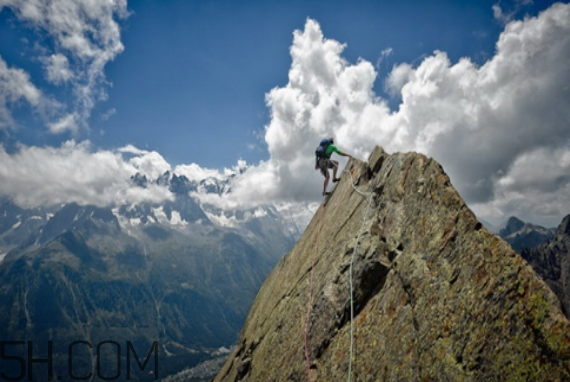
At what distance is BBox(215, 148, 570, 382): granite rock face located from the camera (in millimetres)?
7766

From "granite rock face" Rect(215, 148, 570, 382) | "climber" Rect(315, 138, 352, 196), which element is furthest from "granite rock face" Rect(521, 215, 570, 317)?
"granite rock face" Rect(215, 148, 570, 382)

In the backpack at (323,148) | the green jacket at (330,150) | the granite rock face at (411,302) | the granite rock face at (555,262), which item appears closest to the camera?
the granite rock face at (411,302)

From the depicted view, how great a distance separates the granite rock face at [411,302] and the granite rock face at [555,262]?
570 ft

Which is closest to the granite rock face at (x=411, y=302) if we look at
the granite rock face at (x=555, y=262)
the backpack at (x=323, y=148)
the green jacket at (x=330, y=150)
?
the green jacket at (x=330, y=150)

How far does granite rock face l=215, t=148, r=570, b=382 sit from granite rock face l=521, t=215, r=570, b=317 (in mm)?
173850

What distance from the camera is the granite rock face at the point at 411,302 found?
7.77 metres

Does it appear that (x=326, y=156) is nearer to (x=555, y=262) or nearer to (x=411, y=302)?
(x=411, y=302)

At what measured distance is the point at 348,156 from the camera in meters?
23.8

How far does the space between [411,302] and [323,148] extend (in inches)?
625

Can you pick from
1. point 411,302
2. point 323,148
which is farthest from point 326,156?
point 411,302

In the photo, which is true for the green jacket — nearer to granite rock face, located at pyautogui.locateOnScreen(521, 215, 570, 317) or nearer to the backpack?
the backpack

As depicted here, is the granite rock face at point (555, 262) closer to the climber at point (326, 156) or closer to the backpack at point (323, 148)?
the climber at point (326, 156)

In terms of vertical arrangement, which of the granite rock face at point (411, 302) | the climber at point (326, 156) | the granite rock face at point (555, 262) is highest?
the climber at point (326, 156)

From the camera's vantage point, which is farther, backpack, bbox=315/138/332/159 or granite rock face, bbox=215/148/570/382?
backpack, bbox=315/138/332/159
